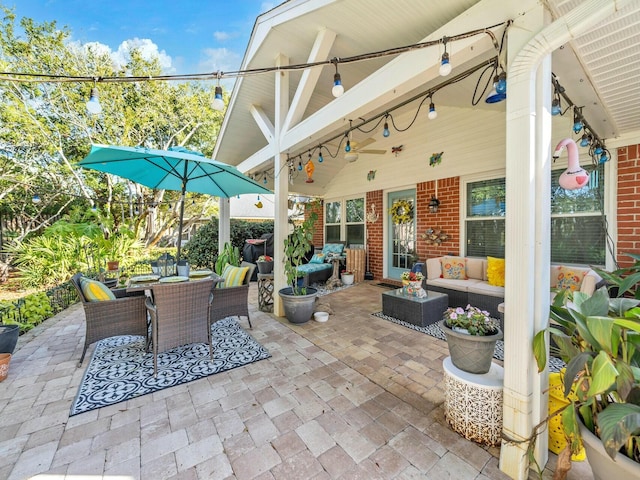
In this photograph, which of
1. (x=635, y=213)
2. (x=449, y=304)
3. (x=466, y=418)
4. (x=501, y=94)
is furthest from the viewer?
(x=449, y=304)

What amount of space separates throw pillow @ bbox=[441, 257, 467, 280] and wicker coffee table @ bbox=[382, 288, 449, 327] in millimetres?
628

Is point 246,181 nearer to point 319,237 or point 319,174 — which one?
point 319,174

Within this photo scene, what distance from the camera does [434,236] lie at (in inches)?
208

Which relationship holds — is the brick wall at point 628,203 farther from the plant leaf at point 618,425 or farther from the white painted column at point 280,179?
the white painted column at point 280,179

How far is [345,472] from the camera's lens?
1.50 meters

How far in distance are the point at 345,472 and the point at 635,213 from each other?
4500 millimetres

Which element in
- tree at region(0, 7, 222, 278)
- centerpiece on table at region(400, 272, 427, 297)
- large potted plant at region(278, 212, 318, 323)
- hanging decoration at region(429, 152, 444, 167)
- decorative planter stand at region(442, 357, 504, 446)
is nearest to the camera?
decorative planter stand at region(442, 357, 504, 446)

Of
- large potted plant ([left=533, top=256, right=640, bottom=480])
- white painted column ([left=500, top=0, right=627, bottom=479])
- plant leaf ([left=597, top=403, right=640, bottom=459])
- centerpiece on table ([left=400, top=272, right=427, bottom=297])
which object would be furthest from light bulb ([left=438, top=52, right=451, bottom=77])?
centerpiece on table ([left=400, top=272, right=427, bottom=297])

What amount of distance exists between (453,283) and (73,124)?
12.2 m

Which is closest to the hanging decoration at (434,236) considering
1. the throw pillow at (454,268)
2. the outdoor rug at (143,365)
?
the throw pillow at (454,268)

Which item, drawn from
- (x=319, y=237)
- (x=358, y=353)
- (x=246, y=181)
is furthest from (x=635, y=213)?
(x=319, y=237)

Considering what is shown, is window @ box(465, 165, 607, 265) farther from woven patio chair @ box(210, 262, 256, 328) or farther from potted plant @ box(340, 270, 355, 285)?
woven patio chair @ box(210, 262, 256, 328)

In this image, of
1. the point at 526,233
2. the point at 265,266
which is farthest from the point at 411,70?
the point at 265,266

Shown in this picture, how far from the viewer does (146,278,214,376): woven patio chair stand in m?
2.48
